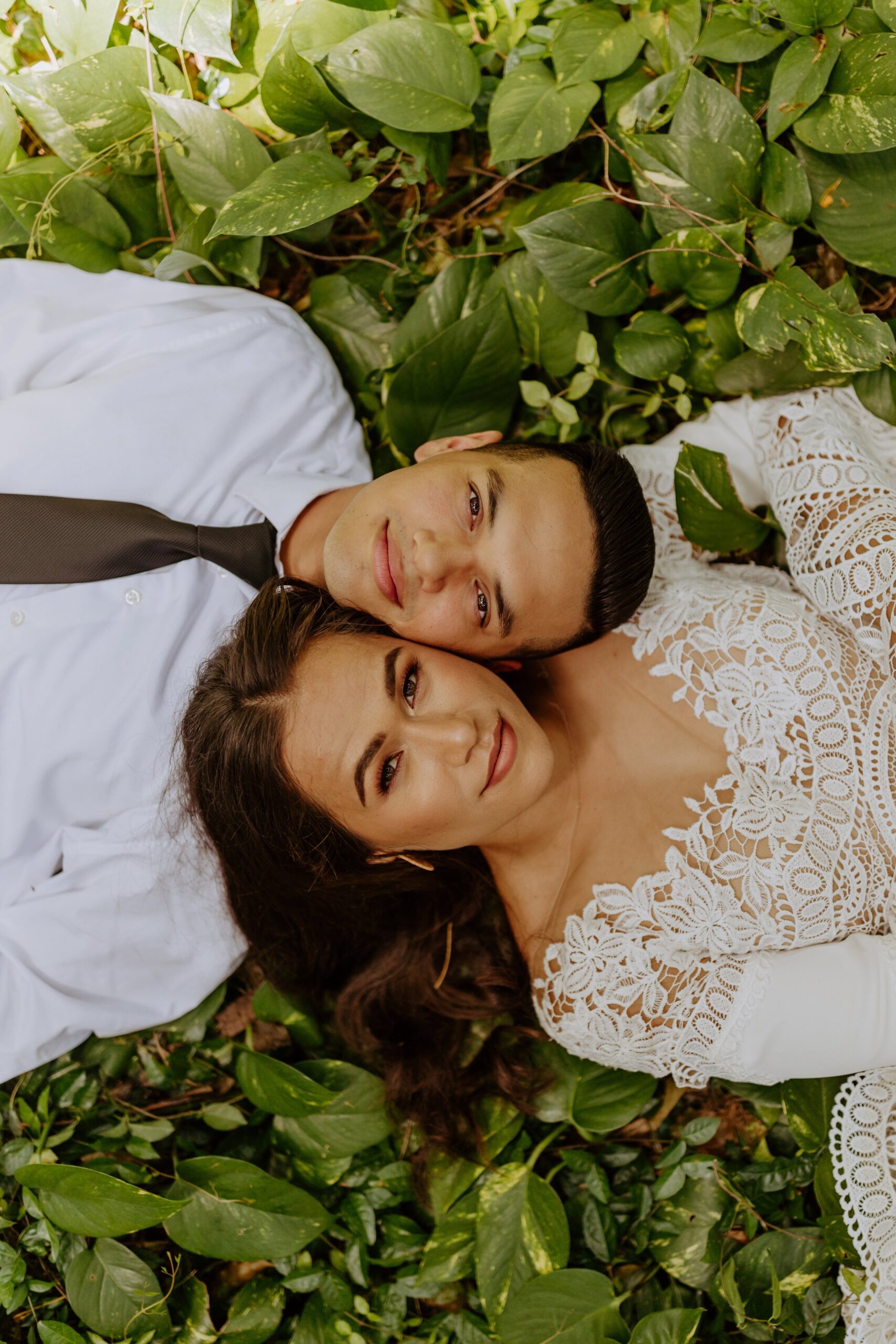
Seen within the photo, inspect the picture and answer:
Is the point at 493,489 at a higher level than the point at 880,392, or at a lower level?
higher

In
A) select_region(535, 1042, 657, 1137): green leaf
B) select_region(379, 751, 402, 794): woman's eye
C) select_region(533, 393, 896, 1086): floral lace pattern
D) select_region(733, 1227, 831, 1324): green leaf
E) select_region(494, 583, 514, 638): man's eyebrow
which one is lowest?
select_region(733, 1227, 831, 1324): green leaf

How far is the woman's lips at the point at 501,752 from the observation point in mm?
1214

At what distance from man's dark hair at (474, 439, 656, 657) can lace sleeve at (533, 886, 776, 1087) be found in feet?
1.35

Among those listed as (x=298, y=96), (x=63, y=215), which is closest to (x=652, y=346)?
(x=298, y=96)

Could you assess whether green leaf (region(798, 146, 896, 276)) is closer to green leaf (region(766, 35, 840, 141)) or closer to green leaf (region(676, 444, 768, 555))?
green leaf (region(766, 35, 840, 141))

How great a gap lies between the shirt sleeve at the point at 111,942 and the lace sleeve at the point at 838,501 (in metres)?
1.12

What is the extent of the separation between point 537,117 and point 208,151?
56cm

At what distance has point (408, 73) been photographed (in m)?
1.51

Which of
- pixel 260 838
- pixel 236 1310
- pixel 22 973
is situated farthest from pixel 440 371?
pixel 236 1310

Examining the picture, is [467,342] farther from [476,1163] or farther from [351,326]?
[476,1163]

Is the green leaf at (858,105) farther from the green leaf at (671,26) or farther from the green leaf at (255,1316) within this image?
the green leaf at (255,1316)

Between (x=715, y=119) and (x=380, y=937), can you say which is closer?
(x=715, y=119)

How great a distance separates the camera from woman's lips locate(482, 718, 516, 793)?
1.21 metres

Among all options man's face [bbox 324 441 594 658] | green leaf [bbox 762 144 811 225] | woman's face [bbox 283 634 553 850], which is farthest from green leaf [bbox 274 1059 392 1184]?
green leaf [bbox 762 144 811 225]
